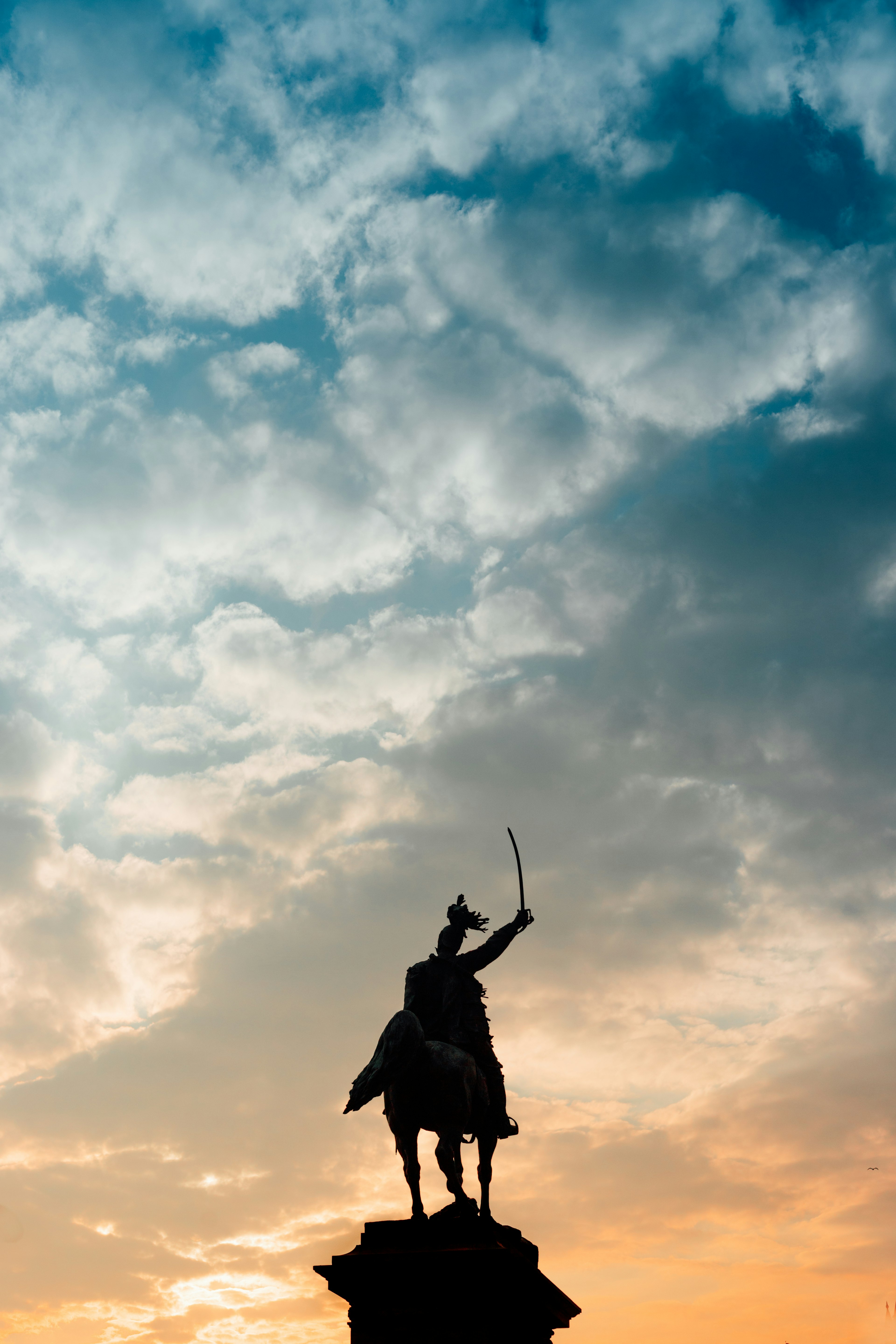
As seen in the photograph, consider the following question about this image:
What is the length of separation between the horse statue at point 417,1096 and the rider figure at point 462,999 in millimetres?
840

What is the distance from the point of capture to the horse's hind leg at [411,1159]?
15.4 metres

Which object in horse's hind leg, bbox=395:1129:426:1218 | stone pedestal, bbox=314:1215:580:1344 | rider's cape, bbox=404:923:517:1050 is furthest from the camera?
rider's cape, bbox=404:923:517:1050

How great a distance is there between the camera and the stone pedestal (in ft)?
45.2

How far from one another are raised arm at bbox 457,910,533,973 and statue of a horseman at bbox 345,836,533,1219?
1 cm

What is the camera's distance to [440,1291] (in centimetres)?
1396

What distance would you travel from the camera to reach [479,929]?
18297mm

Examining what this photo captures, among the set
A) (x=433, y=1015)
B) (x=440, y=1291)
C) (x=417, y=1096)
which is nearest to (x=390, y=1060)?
(x=417, y=1096)

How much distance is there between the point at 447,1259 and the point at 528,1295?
120 centimetres

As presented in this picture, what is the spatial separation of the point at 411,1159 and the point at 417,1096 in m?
0.93

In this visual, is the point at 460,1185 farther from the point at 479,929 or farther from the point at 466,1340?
the point at 479,929

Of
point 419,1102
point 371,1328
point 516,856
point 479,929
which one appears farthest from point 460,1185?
point 516,856

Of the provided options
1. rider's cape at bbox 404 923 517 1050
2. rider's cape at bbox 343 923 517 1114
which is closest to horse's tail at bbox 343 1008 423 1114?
rider's cape at bbox 343 923 517 1114

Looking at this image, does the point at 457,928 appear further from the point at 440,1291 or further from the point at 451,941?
the point at 440,1291

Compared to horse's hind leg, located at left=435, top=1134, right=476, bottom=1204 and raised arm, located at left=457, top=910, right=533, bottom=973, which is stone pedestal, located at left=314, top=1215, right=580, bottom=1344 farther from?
raised arm, located at left=457, top=910, right=533, bottom=973
